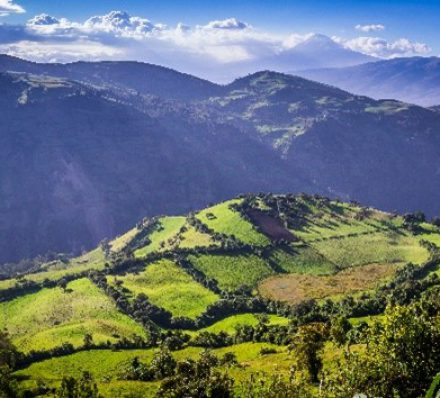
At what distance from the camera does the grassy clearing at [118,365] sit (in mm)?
118062

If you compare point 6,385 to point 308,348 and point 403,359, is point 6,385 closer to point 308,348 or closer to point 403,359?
point 308,348

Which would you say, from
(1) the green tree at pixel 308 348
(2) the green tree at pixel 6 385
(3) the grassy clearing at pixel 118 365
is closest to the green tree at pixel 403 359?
(1) the green tree at pixel 308 348

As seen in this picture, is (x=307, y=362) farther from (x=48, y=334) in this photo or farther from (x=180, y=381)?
(x=48, y=334)

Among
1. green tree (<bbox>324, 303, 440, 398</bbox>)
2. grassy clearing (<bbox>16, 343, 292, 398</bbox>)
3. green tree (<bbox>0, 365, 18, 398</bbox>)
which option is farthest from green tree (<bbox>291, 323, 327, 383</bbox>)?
A: green tree (<bbox>0, 365, 18, 398</bbox>)

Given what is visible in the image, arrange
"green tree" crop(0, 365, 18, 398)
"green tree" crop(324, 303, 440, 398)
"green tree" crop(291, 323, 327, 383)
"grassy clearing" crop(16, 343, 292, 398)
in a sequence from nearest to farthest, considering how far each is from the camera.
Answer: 1. "green tree" crop(324, 303, 440, 398)
2. "green tree" crop(291, 323, 327, 383)
3. "green tree" crop(0, 365, 18, 398)
4. "grassy clearing" crop(16, 343, 292, 398)

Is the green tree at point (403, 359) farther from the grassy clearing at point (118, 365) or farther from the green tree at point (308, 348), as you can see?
the grassy clearing at point (118, 365)

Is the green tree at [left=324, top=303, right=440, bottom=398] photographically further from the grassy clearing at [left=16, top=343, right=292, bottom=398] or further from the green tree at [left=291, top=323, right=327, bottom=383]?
the grassy clearing at [left=16, top=343, right=292, bottom=398]

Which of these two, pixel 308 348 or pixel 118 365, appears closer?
pixel 308 348

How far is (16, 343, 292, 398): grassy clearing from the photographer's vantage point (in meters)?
118

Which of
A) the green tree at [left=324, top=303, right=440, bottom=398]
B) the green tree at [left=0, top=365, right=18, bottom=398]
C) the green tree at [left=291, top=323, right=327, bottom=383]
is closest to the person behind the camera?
the green tree at [left=324, top=303, right=440, bottom=398]

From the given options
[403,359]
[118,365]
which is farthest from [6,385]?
[403,359]

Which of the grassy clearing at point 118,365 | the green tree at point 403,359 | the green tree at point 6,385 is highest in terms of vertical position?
the green tree at point 403,359

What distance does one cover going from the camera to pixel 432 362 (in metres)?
Result: 75.9

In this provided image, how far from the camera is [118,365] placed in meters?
151
